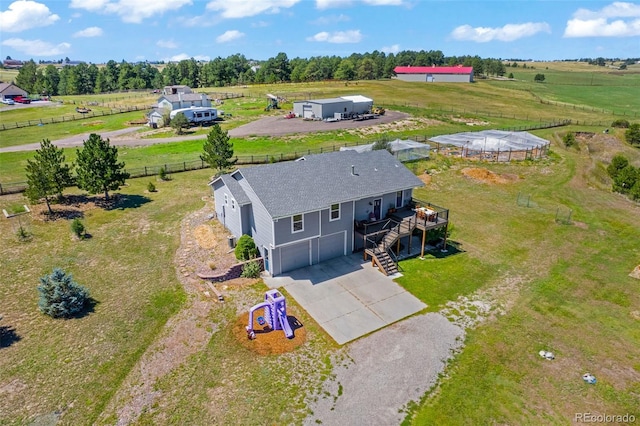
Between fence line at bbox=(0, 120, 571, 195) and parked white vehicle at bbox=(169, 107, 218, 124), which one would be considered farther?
parked white vehicle at bbox=(169, 107, 218, 124)

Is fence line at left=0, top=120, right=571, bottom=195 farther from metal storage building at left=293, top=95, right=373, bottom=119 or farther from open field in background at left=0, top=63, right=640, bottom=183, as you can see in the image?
metal storage building at left=293, top=95, right=373, bottom=119

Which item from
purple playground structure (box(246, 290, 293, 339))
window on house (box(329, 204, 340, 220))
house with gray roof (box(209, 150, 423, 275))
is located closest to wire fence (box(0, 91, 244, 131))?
house with gray roof (box(209, 150, 423, 275))

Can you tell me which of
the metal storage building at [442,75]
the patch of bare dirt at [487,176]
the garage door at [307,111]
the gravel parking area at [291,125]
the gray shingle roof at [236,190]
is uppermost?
the metal storage building at [442,75]

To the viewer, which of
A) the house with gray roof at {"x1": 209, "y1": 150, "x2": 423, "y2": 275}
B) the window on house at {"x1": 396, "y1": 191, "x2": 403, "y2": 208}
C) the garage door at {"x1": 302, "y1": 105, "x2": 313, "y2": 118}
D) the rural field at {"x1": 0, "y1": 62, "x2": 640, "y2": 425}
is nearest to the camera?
the rural field at {"x1": 0, "y1": 62, "x2": 640, "y2": 425}

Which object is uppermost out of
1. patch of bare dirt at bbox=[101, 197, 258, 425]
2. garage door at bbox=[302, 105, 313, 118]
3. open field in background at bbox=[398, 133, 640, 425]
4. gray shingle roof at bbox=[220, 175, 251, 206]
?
garage door at bbox=[302, 105, 313, 118]

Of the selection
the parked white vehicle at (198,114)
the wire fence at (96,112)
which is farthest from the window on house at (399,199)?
the wire fence at (96,112)

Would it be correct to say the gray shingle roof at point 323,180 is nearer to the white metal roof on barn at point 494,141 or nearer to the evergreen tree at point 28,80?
the white metal roof on barn at point 494,141

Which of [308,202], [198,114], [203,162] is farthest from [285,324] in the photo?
[198,114]
